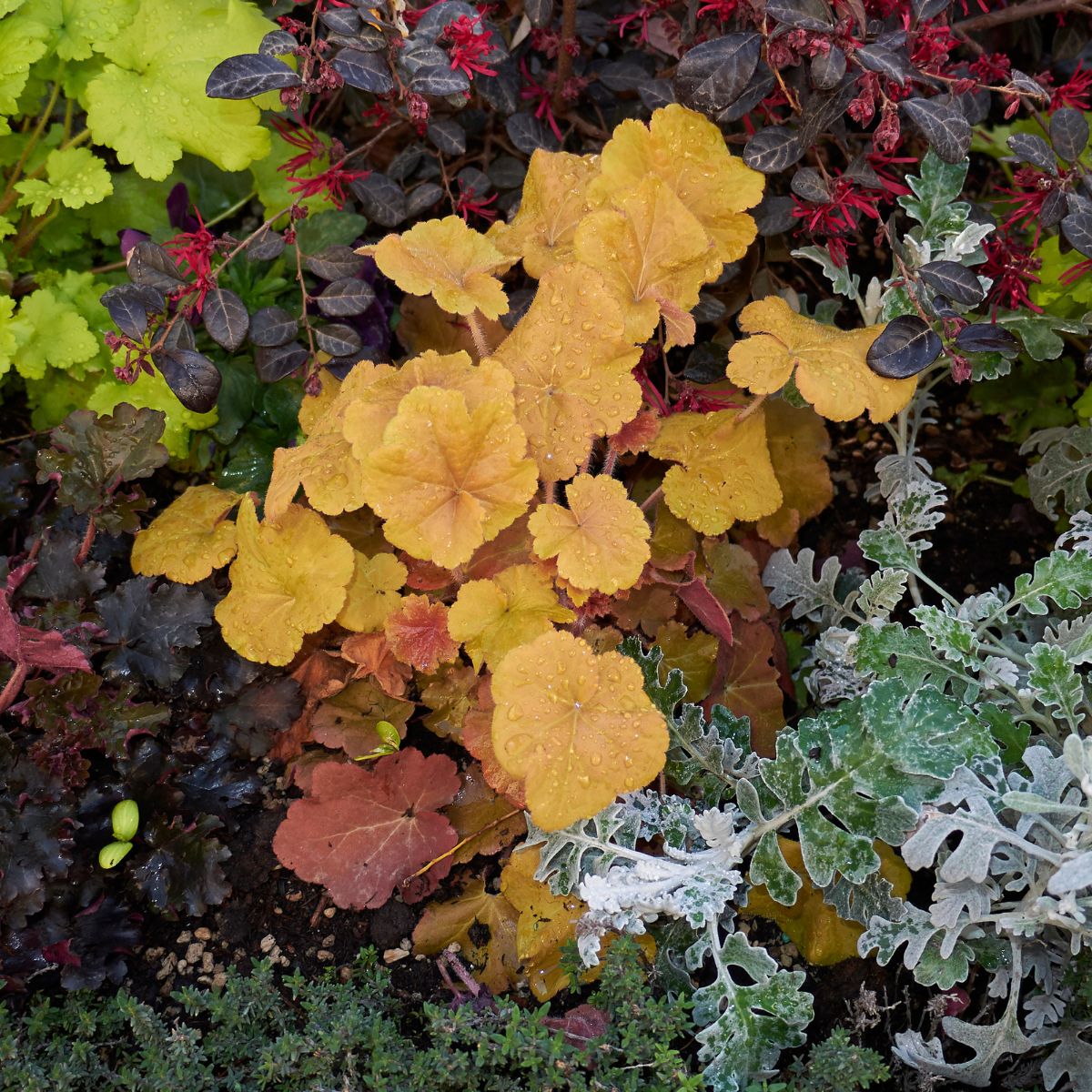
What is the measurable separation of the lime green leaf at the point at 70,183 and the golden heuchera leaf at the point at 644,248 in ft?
3.20

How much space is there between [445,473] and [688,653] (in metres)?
0.62

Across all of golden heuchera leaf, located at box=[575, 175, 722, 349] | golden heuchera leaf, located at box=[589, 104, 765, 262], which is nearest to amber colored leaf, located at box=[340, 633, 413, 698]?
golden heuchera leaf, located at box=[575, 175, 722, 349]

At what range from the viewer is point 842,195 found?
72.8 inches

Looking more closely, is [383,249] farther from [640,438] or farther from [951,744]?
[951,744]

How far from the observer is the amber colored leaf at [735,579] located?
1.98m

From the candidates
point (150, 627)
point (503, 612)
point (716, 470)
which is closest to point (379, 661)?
point (503, 612)

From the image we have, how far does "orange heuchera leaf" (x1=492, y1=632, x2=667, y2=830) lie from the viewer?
1.48 metres

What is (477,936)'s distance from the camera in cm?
183

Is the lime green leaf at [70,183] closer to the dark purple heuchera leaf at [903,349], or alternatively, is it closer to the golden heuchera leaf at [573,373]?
the golden heuchera leaf at [573,373]

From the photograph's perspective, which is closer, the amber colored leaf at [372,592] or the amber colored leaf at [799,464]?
the amber colored leaf at [372,592]

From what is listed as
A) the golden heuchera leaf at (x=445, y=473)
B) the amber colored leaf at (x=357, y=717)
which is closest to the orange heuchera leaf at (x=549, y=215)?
the golden heuchera leaf at (x=445, y=473)

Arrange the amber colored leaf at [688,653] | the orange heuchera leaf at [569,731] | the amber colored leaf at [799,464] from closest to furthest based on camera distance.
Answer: the orange heuchera leaf at [569,731] → the amber colored leaf at [688,653] → the amber colored leaf at [799,464]

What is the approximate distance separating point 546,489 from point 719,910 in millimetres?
733

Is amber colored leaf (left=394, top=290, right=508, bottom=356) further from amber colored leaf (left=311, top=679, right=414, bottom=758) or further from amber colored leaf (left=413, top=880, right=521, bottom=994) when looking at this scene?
amber colored leaf (left=413, top=880, right=521, bottom=994)
